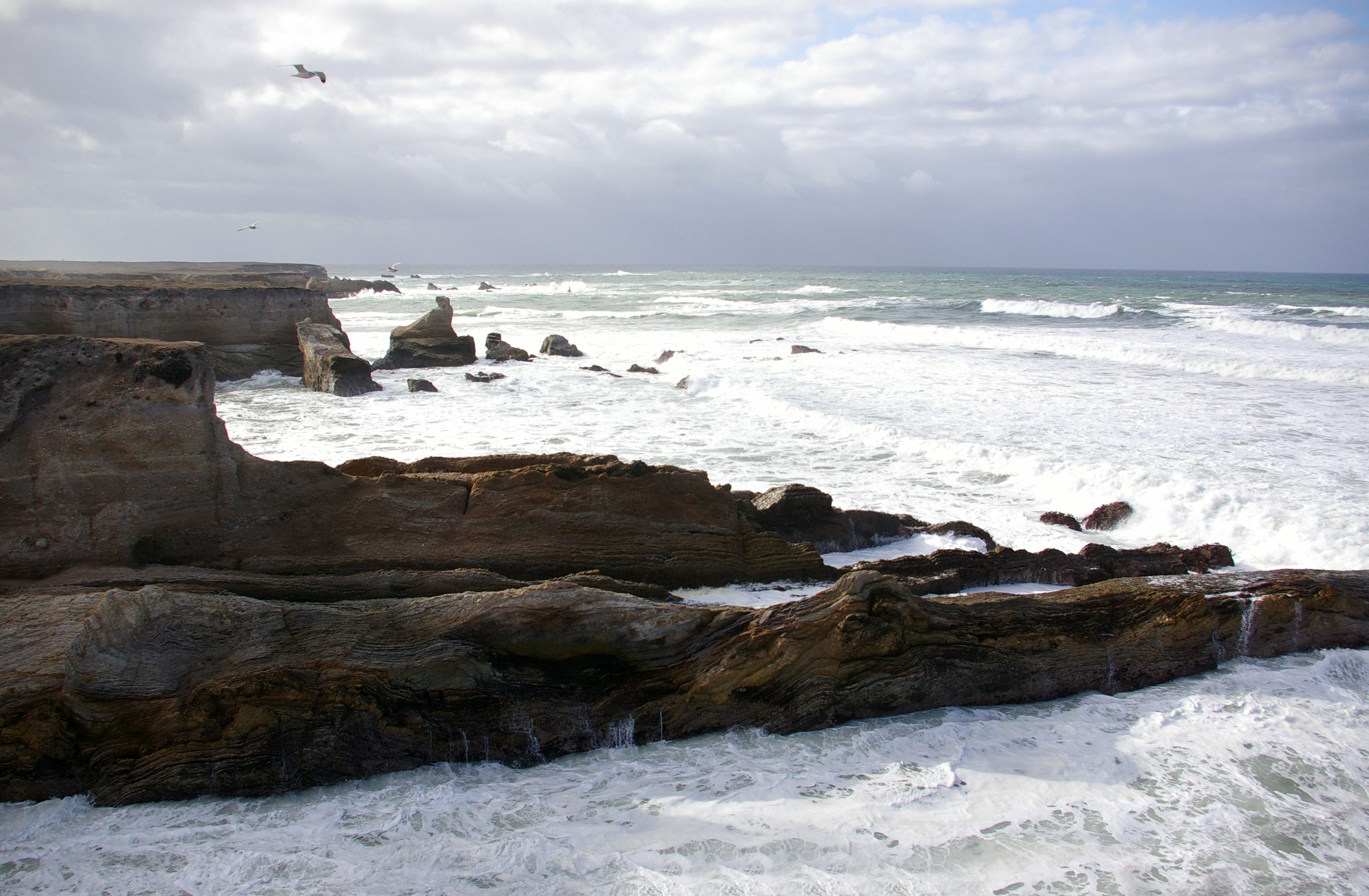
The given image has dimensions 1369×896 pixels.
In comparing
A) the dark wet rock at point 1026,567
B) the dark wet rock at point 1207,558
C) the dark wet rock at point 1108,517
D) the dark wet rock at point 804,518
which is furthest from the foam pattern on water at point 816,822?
the dark wet rock at point 1108,517

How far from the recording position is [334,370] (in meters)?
14.7

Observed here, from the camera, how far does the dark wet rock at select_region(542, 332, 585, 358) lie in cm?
2258

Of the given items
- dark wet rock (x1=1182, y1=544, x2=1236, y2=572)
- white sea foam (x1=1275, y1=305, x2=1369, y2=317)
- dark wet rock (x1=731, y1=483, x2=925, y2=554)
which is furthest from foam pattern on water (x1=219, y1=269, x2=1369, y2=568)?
white sea foam (x1=1275, y1=305, x2=1369, y2=317)

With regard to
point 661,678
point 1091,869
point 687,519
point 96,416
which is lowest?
point 1091,869

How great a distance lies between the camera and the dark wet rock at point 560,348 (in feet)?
74.1

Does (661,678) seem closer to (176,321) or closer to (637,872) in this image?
(637,872)

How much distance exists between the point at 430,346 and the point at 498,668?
17033 mm

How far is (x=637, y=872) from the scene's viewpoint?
2.94 meters

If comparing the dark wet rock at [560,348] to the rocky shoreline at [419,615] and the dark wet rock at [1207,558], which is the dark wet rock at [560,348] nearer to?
the rocky shoreline at [419,615]

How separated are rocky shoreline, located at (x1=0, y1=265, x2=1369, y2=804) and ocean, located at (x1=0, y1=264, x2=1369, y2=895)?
15 cm

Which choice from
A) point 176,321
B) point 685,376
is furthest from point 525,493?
point 176,321

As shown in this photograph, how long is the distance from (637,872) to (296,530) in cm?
299

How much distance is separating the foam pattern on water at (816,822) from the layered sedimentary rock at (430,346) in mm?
16580

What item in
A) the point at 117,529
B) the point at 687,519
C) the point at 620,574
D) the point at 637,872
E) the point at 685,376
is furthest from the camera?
the point at 685,376
